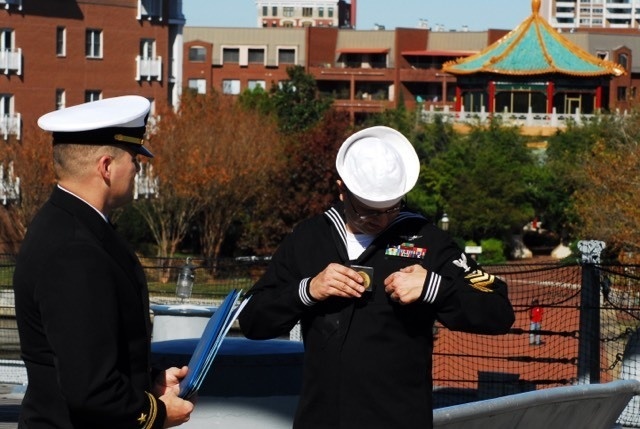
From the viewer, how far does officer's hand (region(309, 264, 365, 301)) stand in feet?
16.2

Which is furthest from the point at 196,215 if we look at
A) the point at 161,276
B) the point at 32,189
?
the point at 161,276

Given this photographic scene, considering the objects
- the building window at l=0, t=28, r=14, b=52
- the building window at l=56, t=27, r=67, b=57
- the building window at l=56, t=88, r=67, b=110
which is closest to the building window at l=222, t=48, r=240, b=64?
the building window at l=56, t=27, r=67, b=57

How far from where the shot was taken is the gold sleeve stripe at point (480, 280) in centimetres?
506

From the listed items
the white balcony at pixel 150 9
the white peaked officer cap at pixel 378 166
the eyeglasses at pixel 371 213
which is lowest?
the eyeglasses at pixel 371 213

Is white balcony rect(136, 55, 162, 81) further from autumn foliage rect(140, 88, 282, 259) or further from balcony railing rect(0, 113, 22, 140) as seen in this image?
balcony railing rect(0, 113, 22, 140)

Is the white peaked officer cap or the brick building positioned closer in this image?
the white peaked officer cap

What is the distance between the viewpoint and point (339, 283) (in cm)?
493

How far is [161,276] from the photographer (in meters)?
28.4

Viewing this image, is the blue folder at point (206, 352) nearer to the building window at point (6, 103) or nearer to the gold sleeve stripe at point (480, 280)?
the gold sleeve stripe at point (480, 280)

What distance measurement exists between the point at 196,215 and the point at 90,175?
4652cm

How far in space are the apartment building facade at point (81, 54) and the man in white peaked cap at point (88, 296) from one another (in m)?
47.6

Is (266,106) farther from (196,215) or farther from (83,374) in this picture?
(83,374)

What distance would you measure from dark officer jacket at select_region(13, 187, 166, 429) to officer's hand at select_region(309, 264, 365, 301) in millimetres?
747

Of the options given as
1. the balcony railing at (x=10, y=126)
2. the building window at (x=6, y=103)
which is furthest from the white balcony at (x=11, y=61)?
the balcony railing at (x=10, y=126)
